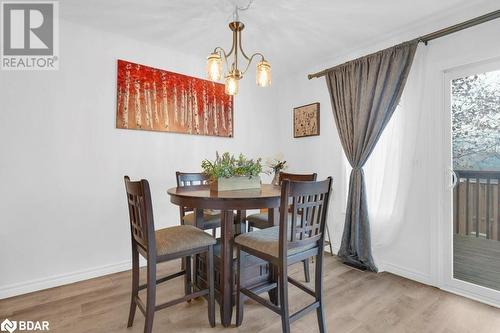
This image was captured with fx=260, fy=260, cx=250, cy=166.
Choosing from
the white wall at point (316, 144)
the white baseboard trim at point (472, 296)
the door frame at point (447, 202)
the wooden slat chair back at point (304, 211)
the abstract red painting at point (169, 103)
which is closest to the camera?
the wooden slat chair back at point (304, 211)

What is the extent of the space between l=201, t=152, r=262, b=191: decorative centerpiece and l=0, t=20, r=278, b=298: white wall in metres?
1.22

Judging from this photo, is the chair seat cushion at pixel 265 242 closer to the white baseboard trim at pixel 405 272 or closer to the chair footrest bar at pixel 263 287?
the chair footrest bar at pixel 263 287

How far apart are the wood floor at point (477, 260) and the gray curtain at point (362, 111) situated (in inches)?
28.4

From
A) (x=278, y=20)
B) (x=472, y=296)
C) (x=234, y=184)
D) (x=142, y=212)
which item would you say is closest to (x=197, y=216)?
(x=234, y=184)

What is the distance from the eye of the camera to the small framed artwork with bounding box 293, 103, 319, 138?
3475mm

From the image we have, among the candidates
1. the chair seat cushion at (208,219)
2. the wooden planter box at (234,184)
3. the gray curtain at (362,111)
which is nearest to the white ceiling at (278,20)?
the gray curtain at (362,111)

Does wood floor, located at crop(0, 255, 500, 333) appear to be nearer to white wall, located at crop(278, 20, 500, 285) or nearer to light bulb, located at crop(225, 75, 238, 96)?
white wall, located at crop(278, 20, 500, 285)

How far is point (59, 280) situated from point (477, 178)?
386 centimetres

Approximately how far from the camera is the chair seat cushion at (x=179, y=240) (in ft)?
5.40

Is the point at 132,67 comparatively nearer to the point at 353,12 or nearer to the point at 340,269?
the point at 353,12

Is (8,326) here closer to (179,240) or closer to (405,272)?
(179,240)

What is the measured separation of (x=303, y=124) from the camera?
144 inches

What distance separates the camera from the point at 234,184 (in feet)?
6.61

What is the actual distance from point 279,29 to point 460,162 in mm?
2102
